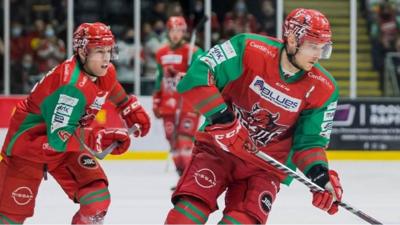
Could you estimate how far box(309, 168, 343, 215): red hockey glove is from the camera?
11.7 ft

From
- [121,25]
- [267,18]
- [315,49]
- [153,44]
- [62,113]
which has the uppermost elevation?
[315,49]

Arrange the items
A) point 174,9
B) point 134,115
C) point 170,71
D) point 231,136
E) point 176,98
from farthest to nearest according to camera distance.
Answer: point 174,9 < point 176,98 < point 170,71 < point 134,115 < point 231,136

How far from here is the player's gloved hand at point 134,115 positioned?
434 centimetres

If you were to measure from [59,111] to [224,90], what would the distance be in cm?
67

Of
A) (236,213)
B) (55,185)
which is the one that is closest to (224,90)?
(236,213)

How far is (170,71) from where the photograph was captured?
7.17 metres

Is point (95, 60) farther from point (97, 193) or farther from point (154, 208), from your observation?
point (154, 208)

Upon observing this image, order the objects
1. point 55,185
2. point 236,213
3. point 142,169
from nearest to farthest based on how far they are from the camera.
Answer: point 236,213 < point 55,185 < point 142,169

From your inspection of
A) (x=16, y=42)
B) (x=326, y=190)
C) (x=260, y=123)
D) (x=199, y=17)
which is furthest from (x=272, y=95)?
(x=16, y=42)

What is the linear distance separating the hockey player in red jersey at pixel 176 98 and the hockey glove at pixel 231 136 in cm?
351

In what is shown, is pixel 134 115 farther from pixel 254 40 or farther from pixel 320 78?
pixel 320 78

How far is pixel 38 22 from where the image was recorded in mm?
10375

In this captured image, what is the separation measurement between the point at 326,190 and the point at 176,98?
378cm

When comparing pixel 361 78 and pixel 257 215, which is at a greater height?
pixel 257 215
